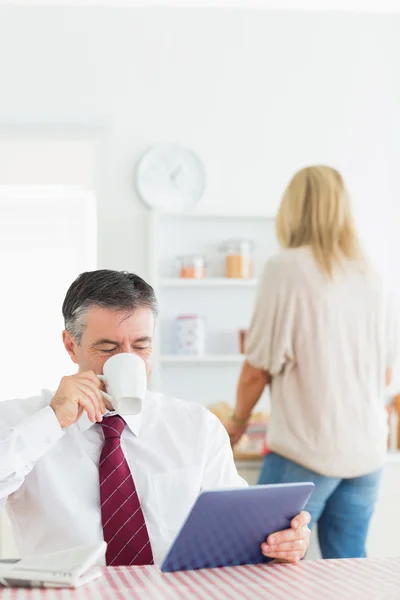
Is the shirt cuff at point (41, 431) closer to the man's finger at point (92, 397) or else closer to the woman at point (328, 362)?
the man's finger at point (92, 397)

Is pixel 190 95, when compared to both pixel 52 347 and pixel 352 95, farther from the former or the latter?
pixel 52 347

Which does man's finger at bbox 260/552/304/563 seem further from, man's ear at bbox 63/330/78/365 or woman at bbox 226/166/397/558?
woman at bbox 226/166/397/558

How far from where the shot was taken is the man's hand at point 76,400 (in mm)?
1521

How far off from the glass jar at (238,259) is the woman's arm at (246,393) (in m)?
1.13

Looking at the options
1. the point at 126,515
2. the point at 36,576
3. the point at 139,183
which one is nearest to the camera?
the point at 36,576

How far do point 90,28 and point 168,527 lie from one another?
2.85m

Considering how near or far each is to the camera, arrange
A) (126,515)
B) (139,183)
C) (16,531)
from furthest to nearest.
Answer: (139,183)
(16,531)
(126,515)

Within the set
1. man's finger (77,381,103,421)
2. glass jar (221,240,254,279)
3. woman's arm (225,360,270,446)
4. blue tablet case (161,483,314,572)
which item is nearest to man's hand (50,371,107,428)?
man's finger (77,381,103,421)

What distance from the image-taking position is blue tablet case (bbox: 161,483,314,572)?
1241 millimetres

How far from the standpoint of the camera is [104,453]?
1.62 m

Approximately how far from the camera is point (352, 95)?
4141 mm

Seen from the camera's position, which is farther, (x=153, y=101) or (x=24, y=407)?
(x=153, y=101)

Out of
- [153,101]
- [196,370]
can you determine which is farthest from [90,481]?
[153,101]

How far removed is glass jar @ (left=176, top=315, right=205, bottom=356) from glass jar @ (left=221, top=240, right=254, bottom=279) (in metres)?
0.25
